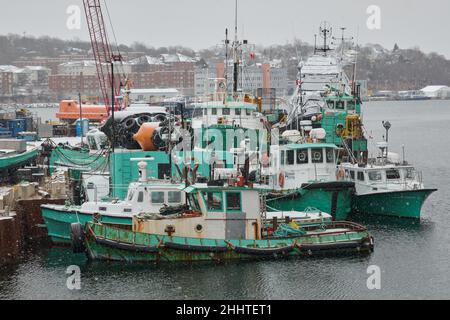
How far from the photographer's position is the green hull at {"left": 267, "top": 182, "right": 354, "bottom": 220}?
38531mm

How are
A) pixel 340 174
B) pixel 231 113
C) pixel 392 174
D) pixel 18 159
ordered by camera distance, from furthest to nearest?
pixel 231 113 < pixel 18 159 < pixel 392 174 < pixel 340 174

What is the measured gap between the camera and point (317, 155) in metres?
40.2

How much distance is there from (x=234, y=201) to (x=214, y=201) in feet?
2.26

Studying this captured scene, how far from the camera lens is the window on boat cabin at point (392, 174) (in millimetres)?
41656

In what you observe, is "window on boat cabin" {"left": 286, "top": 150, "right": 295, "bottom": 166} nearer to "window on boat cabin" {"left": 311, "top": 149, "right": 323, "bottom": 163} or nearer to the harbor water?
"window on boat cabin" {"left": 311, "top": 149, "right": 323, "bottom": 163}

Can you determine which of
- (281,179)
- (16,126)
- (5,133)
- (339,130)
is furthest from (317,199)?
(16,126)

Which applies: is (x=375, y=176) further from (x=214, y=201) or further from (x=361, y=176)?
(x=214, y=201)

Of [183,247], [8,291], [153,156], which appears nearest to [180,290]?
[183,247]

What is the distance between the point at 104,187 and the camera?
132ft

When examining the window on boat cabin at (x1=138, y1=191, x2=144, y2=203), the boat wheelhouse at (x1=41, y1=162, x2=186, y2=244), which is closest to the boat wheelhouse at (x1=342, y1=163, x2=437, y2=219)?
the boat wheelhouse at (x1=41, y1=162, x2=186, y2=244)

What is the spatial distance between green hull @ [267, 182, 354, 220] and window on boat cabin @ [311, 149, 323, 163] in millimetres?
1914

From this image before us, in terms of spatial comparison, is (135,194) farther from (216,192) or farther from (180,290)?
(180,290)
